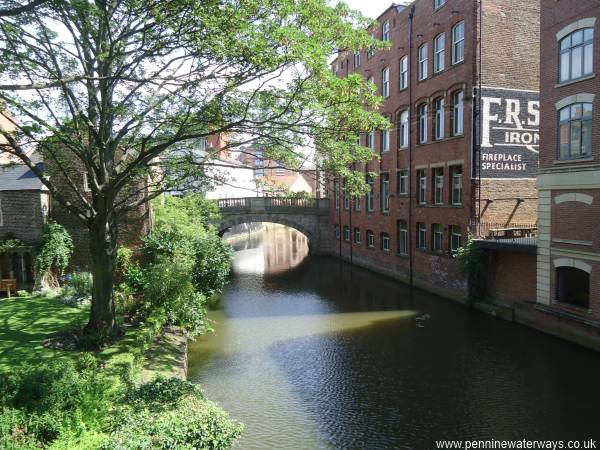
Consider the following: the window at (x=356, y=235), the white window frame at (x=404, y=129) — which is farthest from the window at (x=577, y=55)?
the window at (x=356, y=235)

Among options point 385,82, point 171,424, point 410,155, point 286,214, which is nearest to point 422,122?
point 410,155

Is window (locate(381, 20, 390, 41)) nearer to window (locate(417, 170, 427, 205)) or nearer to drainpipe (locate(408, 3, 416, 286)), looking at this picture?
drainpipe (locate(408, 3, 416, 286))

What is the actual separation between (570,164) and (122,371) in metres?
14.6

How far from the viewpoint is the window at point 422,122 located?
24.6m

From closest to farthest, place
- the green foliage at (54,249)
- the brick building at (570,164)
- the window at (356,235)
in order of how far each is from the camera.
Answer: the brick building at (570,164), the green foliage at (54,249), the window at (356,235)

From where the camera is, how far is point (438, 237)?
23672mm

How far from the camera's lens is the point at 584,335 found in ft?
48.1

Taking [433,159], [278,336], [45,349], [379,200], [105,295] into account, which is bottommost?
[278,336]

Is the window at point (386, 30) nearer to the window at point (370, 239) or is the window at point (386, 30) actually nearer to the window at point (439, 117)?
the window at point (439, 117)

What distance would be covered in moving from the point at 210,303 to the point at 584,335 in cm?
1547

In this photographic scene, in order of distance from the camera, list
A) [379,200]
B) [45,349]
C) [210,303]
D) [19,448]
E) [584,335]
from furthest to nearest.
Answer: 1. [379,200]
2. [210,303]
3. [584,335]
4. [45,349]
5. [19,448]

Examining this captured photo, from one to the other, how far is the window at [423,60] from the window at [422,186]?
16.3 feet

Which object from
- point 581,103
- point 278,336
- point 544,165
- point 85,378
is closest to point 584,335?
point 544,165

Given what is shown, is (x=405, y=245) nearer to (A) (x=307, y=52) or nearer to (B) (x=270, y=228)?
(A) (x=307, y=52)
